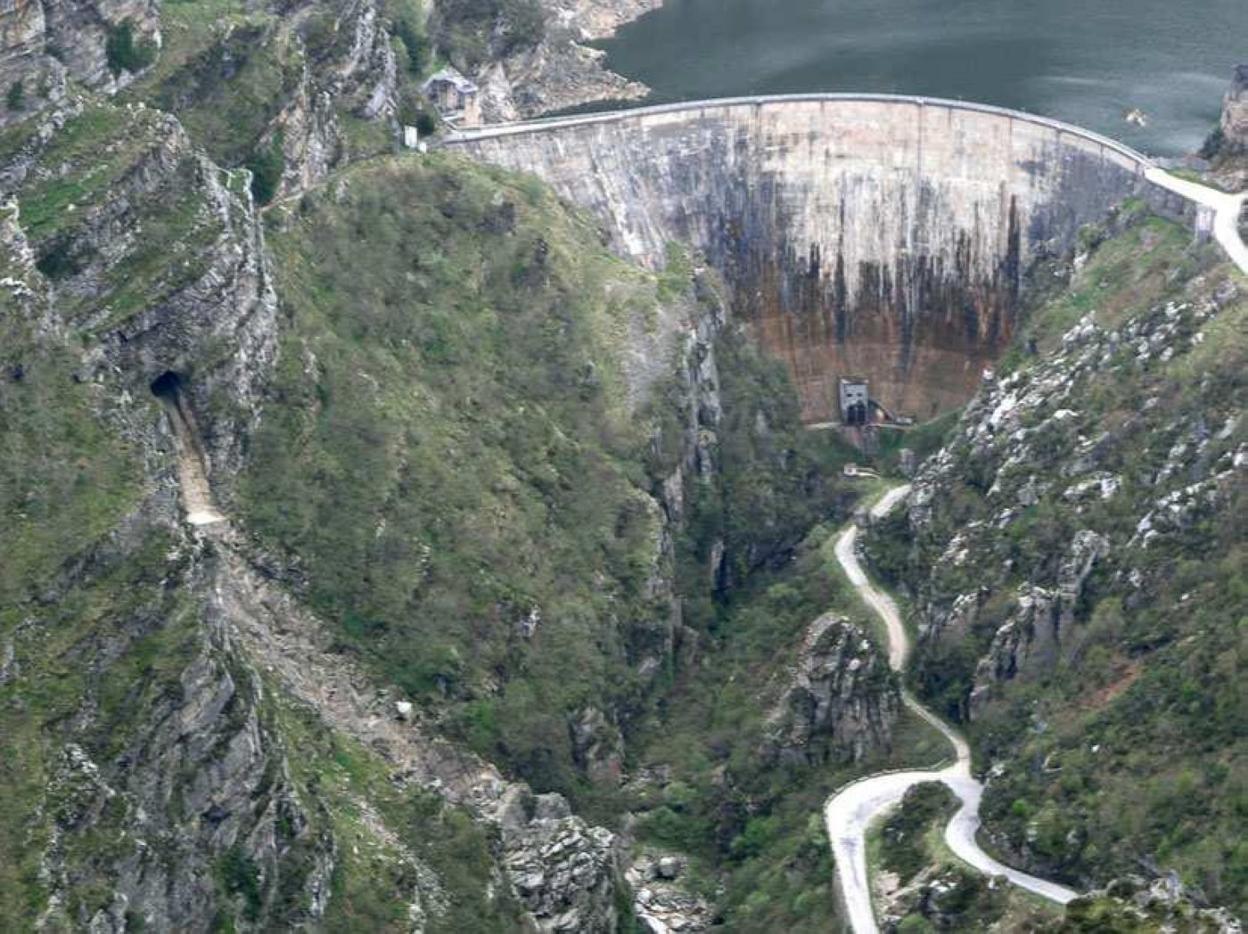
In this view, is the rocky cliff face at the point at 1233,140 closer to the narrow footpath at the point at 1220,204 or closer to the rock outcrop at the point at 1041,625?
the narrow footpath at the point at 1220,204

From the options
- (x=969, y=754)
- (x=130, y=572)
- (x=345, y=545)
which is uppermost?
(x=130, y=572)

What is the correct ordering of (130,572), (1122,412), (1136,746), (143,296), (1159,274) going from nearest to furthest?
(130,572), (1136,746), (143,296), (1122,412), (1159,274)

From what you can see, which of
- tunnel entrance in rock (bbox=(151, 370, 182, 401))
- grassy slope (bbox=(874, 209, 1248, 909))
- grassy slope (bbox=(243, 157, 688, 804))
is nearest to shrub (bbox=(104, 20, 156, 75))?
grassy slope (bbox=(243, 157, 688, 804))

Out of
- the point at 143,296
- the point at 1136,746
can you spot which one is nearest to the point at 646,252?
the point at 143,296

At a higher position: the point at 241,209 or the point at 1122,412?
the point at 241,209

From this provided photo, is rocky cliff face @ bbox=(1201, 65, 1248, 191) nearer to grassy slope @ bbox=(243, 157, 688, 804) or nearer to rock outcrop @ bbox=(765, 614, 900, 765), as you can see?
grassy slope @ bbox=(243, 157, 688, 804)

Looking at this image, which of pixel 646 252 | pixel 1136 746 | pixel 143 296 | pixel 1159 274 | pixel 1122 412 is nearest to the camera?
pixel 1136 746

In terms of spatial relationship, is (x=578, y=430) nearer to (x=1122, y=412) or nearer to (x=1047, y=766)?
(x=1122, y=412)
